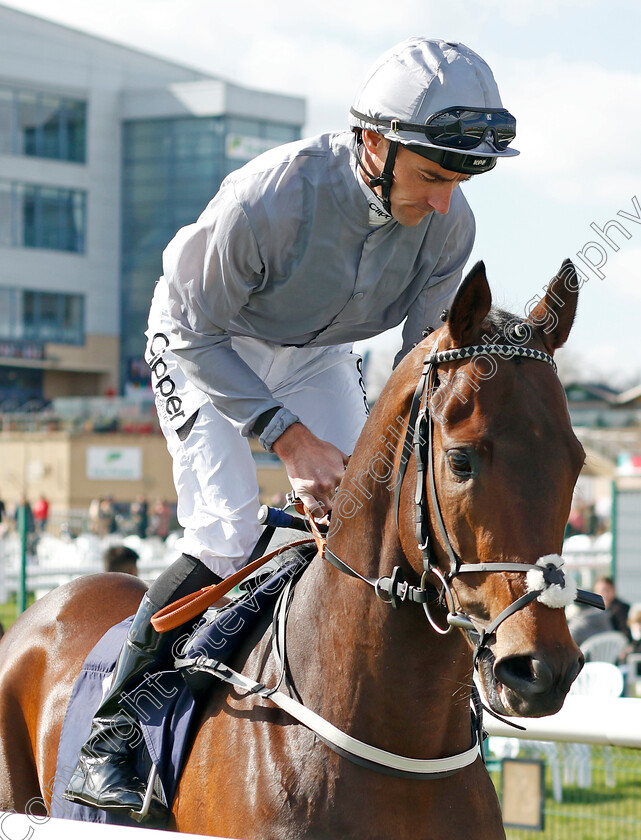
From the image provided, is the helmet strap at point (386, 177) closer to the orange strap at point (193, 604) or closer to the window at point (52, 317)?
the orange strap at point (193, 604)

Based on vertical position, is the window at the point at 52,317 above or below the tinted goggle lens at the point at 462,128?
above

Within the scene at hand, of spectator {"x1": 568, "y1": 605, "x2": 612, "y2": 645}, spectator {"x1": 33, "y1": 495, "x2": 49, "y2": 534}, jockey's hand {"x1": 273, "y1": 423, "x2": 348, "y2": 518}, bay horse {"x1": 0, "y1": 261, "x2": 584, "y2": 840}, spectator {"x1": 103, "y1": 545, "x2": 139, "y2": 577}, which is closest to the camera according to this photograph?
bay horse {"x1": 0, "y1": 261, "x2": 584, "y2": 840}

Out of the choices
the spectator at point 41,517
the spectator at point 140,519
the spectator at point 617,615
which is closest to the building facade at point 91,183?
the spectator at point 140,519

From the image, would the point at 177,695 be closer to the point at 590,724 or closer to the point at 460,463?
the point at 460,463

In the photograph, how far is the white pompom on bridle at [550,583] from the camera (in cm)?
207

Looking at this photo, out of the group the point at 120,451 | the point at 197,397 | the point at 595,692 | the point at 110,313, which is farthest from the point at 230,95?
the point at 197,397

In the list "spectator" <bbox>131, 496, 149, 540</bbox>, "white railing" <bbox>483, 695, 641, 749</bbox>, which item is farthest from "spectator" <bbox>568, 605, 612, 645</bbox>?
"spectator" <bbox>131, 496, 149, 540</bbox>

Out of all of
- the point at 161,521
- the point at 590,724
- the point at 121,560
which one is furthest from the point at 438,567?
the point at 161,521

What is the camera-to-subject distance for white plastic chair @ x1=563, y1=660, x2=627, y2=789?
24.4 feet

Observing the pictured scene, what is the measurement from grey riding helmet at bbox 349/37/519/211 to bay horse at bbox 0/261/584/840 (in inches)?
15.6

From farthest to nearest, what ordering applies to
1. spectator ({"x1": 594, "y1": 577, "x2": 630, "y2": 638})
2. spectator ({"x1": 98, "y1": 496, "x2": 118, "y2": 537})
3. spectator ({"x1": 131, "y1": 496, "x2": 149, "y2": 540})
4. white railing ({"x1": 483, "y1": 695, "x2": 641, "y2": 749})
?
1. spectator ({"x1": 131, "y1": 496, "x2": 149, "y2": 540})
2. spectator ({"x1": 98, "y1": 496, "x2": 118, "y2": 537})
3. spectator ({"x1": 594, "y1": 577, "x2": 630, "y2": 638})
4. white railing ({"x1": 483, "y1": 695, "x2": 641, "y2": 749})

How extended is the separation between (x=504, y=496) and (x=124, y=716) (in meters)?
1.46

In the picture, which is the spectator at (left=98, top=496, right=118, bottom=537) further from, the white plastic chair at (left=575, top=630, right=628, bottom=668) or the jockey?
the jockey

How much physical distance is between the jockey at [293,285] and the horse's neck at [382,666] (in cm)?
31
